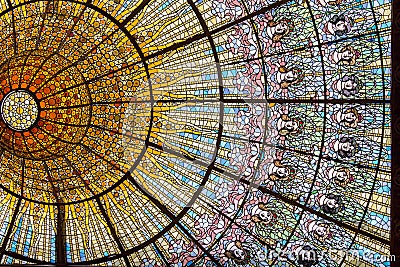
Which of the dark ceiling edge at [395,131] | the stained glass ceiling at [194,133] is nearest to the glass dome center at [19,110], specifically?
the stained glass ceiling at [194,133]

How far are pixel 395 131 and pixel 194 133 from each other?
4.07 meters

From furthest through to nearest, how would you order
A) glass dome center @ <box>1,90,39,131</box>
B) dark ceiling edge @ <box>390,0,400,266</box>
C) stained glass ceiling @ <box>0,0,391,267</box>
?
1. glass dome center @ <box>1,90,39,131</box>
2. stained glass ceiling @ <box>0,0,391,267</box>
3. dark ceiling edge @ <box>390,0,400,266</box>

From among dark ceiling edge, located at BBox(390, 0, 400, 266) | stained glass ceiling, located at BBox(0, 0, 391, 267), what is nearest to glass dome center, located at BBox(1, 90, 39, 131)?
stained glass ceiling, located at BBox(0, 0, 391, 267)

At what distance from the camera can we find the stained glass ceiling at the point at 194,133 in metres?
12.1

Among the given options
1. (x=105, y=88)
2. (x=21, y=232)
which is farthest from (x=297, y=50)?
(x=21, y=232)

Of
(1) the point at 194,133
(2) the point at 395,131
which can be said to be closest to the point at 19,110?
(1) the point at 194,133

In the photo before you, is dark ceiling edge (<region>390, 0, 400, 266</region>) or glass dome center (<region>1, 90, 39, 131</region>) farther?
glass dome center (<region>1, 90, 39, 131</region>)

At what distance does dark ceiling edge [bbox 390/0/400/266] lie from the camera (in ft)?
32.2

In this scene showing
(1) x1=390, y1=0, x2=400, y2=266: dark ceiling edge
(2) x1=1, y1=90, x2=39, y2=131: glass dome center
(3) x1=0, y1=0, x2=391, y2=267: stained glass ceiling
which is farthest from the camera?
(2) x1=1, y1=90, x2=39, y2=131: glass dome center

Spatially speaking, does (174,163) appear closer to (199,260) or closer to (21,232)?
(199,260)

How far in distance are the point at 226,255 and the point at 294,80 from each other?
345 cm

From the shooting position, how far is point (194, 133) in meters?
12.9

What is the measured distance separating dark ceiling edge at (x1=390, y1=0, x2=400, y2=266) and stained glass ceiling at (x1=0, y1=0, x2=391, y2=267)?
1625 millimetres

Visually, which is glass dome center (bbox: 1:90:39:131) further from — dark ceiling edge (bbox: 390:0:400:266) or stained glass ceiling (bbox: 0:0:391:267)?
dark ceiling edge (bbox: 390:0:400:266)
